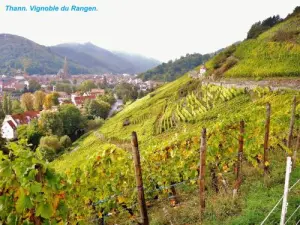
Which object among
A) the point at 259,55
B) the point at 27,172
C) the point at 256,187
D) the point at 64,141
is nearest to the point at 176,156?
the point at 256,187

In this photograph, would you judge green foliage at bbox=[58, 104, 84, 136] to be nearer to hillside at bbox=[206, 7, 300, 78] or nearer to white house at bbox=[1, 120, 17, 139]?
white house at bbox=[1, 120, 17, 139]

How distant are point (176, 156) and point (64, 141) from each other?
43342mm

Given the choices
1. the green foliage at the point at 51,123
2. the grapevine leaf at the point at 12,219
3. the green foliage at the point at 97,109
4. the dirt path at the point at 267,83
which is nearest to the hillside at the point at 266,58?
the dirt path at the point at 267,83

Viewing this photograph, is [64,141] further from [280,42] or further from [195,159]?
[195,159]

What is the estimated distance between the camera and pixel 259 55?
41.4 m

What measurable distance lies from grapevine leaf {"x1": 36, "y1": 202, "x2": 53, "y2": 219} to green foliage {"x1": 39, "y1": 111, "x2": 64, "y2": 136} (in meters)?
49.5

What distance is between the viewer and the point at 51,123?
169 feet

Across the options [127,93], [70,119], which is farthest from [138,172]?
[127,93]

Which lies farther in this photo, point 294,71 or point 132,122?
point 132,122

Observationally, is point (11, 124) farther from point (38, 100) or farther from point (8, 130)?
point (38, 100)

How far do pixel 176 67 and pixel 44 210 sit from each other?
526 feet

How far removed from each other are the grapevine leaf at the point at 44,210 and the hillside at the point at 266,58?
33.4 metres

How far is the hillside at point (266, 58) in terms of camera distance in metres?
34.6

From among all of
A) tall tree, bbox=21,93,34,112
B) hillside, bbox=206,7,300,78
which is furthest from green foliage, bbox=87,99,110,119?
hillside, bbox=206,7,300,78
